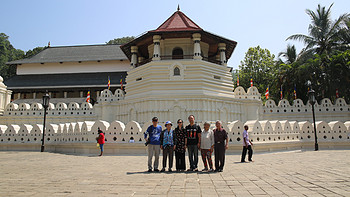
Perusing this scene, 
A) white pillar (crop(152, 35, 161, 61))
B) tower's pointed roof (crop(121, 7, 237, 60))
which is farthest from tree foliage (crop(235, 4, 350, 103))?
white pillar (crop(152, 35, 161, 61))

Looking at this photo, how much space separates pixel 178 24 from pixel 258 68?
17677 mm

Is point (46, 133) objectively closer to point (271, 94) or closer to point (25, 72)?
point (25, 72)

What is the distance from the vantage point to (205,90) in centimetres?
2159

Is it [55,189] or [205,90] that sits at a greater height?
[205,90]

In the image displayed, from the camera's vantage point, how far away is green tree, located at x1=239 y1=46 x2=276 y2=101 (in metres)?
36.0

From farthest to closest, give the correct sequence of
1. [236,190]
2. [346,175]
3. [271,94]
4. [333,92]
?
[271,94] → [333,92] → [346,175] → [236,190]

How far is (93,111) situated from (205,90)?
1097cm

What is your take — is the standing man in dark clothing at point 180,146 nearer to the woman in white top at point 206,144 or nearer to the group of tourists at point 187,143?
the group of tourists at point 187,143

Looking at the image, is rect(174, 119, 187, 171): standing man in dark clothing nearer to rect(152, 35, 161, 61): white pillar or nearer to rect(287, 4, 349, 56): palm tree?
rect(152, 35, 161, 61): white pillar

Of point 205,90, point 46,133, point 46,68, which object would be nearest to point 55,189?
point 46,133

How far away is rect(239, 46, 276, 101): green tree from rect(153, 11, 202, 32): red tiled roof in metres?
15.0

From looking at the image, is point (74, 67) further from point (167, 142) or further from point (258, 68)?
point (167, 142)

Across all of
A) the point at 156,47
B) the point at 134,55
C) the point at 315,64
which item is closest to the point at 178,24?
the point at 156,47

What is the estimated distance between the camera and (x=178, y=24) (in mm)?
23922
